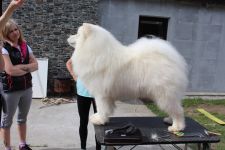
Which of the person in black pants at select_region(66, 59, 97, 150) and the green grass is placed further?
the green grass

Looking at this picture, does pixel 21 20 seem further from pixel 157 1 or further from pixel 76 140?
pixel 76 140

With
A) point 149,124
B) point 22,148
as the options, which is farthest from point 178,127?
point 22,148

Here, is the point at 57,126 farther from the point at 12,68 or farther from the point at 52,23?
the point at 52,23

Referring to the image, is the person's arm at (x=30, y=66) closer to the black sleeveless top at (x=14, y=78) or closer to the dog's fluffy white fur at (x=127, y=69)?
the black sleeveless top at (x=14, y=78)

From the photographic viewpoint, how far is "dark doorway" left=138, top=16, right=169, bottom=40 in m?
10.3

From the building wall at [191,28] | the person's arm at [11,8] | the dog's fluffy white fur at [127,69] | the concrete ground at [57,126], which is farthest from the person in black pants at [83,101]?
the building wall at [191,28]

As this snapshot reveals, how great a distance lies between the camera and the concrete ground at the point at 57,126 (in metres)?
5.97

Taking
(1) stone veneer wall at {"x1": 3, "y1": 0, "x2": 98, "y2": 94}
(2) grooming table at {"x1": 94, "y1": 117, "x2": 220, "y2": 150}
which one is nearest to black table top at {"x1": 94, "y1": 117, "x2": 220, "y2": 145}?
(2) grooming table at {"x1": 94, "y1": 117, "x2": 220, "y2": 150}

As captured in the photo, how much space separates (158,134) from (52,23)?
6.35m

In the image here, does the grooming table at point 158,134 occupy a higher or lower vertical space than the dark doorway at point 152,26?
lower

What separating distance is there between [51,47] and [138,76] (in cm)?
636

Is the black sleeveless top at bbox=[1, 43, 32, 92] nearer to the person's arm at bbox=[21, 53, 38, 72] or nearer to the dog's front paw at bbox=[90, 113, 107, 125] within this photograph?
the person's arm at bbox=[21, 53, 38, 72]

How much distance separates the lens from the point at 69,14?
31.9 ft

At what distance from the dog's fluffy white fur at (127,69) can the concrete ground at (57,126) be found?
1615 millimetres
